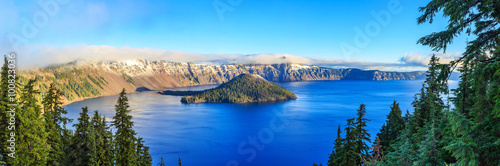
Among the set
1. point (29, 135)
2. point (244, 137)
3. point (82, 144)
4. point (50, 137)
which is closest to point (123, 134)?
point (29, 135)

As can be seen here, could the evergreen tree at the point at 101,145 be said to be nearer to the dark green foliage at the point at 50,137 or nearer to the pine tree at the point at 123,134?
the dark green foliage at the point at 50,137

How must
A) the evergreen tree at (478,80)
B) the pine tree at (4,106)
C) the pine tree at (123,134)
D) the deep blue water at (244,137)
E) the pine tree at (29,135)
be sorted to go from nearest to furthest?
the evergreen tree at (478,80)
the pine tree at (4,106)
the pine tree at (29,135)
the pine tree at (123,134)
the deep blue water at (244,137)

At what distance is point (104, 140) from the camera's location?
107 feet

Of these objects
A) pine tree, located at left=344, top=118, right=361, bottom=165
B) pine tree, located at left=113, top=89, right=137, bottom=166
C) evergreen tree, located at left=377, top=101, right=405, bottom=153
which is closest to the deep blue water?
evergreen tree, located at left=377, top=101, right=405, bottom=153

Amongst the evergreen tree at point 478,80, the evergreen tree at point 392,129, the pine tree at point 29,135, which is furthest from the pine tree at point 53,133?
the evergreen tree at point 392,129

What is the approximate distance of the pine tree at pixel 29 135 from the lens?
22.5m

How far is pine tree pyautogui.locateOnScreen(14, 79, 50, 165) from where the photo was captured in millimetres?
22547

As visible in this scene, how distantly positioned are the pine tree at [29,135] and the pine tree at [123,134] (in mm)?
6016

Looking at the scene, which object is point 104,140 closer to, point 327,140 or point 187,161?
point 187,161

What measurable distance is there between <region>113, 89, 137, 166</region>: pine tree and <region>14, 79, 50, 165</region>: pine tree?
19.7 ft

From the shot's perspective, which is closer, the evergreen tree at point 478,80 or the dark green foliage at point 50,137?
the evergreen tree at point 478,80

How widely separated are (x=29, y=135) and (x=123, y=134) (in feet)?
24.9

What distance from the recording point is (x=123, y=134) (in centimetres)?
2772

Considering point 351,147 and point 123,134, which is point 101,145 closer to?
point 123,134
